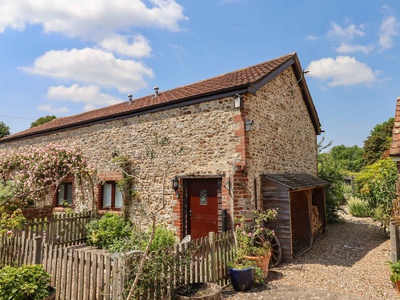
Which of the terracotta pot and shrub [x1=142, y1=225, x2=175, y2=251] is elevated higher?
shrub [x1=142, y1=225, x2=175, y2=251]

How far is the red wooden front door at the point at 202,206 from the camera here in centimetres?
819

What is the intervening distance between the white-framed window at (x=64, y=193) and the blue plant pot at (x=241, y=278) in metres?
10.5

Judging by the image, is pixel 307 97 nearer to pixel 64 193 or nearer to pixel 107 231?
pixel 107 231

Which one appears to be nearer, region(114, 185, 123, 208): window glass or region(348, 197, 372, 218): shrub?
region(114, 185, 123, 208): window glass

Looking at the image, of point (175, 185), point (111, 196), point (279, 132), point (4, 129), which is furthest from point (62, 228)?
point (4, 129)

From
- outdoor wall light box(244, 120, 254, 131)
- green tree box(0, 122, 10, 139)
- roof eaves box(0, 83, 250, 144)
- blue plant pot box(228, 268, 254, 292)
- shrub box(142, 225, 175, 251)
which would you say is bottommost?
blue plant pot box(228, 268, 254, 292)

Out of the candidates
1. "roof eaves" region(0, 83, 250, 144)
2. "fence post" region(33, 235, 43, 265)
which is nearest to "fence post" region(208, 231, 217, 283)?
"fence post" region(33, 235, 43, 265)

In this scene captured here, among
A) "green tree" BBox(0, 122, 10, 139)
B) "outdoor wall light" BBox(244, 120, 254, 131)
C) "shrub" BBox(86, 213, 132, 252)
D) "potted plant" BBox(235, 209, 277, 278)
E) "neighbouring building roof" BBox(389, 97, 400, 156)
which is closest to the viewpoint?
"potted plant" BBox(235, 209, 277, 278)

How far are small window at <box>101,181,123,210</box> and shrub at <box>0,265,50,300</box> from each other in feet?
21.7

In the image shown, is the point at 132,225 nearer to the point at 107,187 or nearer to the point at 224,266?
the point at 107,187

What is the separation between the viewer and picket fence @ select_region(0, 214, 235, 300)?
4281 mm

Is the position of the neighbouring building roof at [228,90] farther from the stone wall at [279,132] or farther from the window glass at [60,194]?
the window glass at [60,194]

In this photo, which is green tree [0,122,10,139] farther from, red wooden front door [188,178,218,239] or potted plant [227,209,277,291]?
potted plant [227,209,277,291]

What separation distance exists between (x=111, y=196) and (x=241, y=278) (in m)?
7.41
